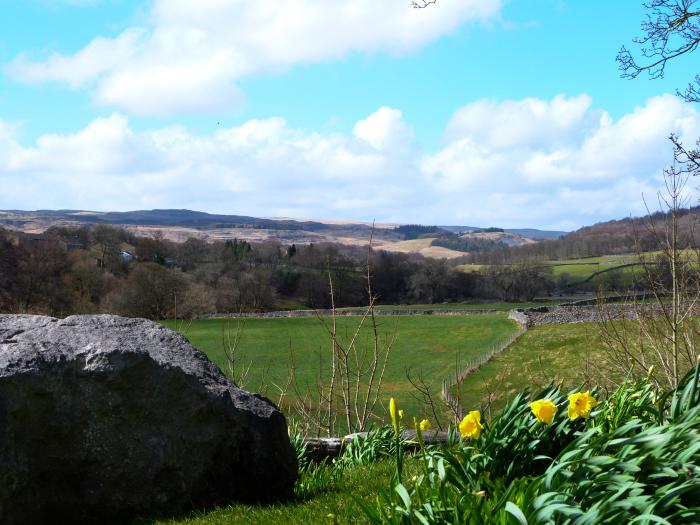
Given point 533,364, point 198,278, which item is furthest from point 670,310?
point 198,278

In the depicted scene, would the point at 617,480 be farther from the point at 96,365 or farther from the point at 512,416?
the point at 96,365

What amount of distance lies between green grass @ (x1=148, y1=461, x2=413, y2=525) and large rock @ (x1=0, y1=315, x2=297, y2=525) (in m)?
0.32

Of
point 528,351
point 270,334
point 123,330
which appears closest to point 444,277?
point 270,334

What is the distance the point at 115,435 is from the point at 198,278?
258ft

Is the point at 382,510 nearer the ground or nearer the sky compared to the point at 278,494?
nearer the sky

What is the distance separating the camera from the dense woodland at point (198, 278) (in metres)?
48.1

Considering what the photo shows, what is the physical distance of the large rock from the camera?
5164mm

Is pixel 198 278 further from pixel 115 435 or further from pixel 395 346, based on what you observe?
pixel 115 435

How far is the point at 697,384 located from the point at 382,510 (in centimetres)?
206

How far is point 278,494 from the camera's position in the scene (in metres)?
5.68

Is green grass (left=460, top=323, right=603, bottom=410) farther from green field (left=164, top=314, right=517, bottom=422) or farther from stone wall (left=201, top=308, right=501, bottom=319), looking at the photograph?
stone wall (left=201, top=308, right=501, bottom=319)

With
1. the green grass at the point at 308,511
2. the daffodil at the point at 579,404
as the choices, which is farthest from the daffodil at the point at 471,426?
the green grass at the point at 308,511

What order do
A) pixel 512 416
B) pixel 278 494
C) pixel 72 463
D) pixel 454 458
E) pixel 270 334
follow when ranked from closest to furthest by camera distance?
pixel 454 458 → pixel 512 416 → pixel 72 463 → pixel 278 494 → pixel 270 334

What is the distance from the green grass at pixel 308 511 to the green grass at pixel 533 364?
64.4 feet
